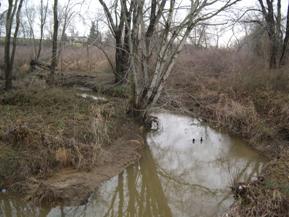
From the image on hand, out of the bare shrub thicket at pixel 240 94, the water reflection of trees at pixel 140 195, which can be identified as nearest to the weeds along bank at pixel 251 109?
the bare shrub thicket at pixel 240 94

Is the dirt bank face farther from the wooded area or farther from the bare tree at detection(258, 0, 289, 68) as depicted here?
the bare tree at detection(258, 0, 289, 68)

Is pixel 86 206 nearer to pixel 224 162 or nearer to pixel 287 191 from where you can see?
pixel 287 191

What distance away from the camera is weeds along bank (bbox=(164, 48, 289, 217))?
16.2 feet

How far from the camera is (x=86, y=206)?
5328mm

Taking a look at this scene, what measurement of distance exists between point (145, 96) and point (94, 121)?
8.86ft

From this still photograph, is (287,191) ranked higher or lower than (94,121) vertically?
lower

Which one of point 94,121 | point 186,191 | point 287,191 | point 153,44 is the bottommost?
point 186,191

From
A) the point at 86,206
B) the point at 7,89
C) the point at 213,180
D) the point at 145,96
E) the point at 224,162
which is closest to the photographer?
the point at 86,206

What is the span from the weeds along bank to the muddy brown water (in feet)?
1.77

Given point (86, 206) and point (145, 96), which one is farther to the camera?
point (145, 96)

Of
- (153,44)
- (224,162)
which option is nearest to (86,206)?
(224,162)

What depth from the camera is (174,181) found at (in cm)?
692

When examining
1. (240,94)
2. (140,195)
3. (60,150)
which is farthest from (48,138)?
(240,94)

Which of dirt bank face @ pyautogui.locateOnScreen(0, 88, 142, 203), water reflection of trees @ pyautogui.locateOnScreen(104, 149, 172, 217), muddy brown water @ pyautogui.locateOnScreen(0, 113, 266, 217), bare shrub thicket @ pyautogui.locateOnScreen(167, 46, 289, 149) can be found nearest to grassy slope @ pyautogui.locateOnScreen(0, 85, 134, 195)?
dirt bank face @ pyautogui.locateOnScreen(0, 88, 142, 203)
